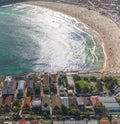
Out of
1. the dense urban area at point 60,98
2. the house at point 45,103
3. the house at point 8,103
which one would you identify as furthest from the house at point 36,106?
the house at point 8,103

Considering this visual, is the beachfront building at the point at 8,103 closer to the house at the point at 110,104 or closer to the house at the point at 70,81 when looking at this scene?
the house at the point at 70,81

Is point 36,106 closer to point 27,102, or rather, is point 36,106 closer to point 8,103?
point 27,102

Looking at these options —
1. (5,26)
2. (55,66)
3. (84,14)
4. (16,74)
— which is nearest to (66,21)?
(84,14)

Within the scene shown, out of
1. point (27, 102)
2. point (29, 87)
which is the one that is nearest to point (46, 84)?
point (29, 87)

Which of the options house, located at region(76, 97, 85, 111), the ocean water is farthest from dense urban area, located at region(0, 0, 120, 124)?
the ocean water

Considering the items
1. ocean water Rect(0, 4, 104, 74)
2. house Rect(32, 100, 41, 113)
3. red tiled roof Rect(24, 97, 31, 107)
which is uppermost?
ocean water Rect(0, 4, 104, 74)

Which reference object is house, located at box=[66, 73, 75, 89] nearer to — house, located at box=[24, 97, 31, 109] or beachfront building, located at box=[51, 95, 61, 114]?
beachfront building, located at box=[51, 95, 61, 114]
